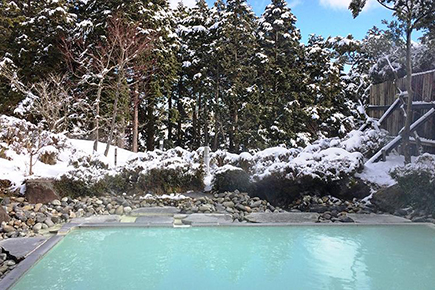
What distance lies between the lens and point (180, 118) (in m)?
17.5

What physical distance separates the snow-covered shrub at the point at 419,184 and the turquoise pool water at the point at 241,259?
941 millimetres

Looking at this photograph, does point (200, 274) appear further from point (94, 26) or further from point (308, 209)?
point (94, 26)

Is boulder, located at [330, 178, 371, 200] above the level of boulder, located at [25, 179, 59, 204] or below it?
above

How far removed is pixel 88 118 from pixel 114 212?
354 inches

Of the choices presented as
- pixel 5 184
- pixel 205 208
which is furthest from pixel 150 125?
pixel 205 208

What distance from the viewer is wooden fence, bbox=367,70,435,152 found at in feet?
27.1

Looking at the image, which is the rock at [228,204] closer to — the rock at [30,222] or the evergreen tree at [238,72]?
the rock at [30,222]

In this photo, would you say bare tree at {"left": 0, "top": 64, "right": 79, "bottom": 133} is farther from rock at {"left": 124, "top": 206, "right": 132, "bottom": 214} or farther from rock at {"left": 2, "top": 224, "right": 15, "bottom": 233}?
rock at {"left": 2, "top": 224, "right": 15, "bottom": 233}

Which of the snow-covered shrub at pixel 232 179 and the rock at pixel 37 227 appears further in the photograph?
the snow-covered shrub at pixel 232 179

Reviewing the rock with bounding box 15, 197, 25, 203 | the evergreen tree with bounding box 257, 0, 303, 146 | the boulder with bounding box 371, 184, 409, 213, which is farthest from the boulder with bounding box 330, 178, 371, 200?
the evergreen tree with bounding box 257, 0, 303, 146

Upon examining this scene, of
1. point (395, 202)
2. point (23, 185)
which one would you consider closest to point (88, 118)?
point (23, 185)

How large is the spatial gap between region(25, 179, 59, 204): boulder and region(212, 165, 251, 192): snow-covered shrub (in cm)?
335

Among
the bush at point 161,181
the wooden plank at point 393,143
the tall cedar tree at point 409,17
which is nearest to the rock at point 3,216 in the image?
the bush at point 161,181

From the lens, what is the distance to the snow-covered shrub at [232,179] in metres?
7.81
